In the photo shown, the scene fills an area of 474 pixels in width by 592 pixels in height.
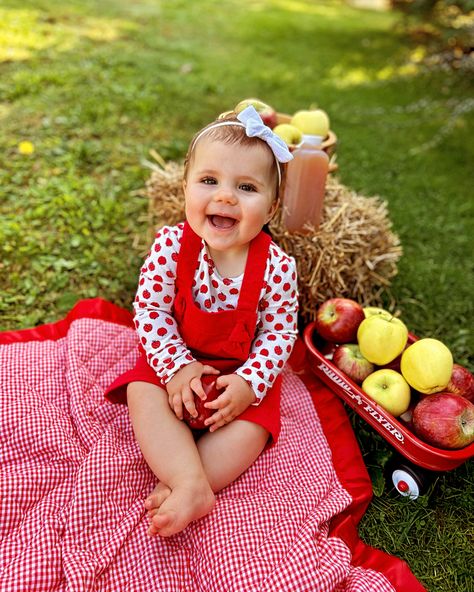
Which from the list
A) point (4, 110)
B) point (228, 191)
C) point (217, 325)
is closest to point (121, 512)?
point (217, 325)

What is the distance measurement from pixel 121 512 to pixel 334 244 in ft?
6.07

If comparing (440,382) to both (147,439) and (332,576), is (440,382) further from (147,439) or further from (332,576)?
(147,439)

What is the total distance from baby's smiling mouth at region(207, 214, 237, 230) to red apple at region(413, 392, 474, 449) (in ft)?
3.71

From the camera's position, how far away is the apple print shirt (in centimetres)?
229

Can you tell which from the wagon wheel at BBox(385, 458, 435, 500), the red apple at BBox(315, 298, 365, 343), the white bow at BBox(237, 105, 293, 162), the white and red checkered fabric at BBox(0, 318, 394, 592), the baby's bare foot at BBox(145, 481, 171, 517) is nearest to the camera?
the white and red checkered fabric at BBox(0, 318, 394, 592)

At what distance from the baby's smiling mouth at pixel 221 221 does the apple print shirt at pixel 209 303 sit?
0.60 feet

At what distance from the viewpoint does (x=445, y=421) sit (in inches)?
→ 87.4

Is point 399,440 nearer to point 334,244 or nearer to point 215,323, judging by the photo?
point 215,323

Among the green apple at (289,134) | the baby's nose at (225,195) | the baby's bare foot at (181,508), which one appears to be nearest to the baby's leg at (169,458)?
the baby's bare foot at (181,508)

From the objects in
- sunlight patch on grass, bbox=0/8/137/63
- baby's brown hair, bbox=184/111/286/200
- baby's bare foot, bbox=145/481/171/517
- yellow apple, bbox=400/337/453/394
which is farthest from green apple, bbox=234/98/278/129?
sunlight patch on grass, bbox=0/8/137/63

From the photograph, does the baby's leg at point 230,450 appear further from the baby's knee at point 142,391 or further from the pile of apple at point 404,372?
the pile of apple at point 404,372

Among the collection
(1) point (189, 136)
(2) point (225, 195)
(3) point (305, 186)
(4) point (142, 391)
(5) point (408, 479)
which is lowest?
(5) point (408, 479)

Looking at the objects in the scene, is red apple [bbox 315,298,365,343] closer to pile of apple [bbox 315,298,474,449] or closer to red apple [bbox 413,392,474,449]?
pile of apple [bbox 315,298,474,449]

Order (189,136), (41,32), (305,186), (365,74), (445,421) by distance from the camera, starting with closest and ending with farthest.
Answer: (445,421) < (305,186) < (189,136) < (41,32) < (365,74)
